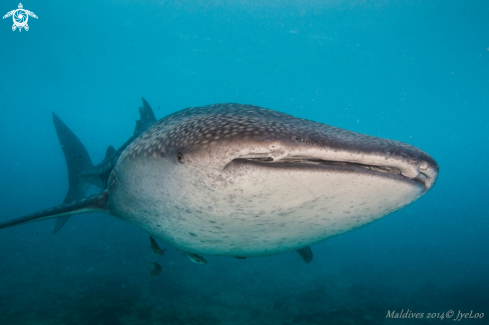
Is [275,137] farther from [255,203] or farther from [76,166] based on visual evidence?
[76,166]

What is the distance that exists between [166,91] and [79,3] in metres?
47.9

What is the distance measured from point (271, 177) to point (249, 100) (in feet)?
286

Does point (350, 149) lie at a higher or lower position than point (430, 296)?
lower

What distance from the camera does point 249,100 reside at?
8588 centimetres

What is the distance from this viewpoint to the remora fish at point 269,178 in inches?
57.4

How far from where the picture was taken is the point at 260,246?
264cm

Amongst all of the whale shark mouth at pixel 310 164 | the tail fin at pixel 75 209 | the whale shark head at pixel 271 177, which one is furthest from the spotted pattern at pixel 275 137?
the tail fin at pixel 75 209

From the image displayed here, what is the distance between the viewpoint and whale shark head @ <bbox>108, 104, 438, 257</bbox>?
146cm

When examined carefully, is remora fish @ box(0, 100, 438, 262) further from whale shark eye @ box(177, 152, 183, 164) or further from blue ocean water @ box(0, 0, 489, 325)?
blue ocean water @ box(0, 0, 489, 325)

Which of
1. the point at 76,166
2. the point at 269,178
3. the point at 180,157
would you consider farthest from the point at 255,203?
the point at 76,166

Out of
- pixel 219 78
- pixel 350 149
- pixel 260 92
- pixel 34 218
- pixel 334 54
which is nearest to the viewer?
pixel 350 149

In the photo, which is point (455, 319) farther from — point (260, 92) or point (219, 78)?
point (260, 92)

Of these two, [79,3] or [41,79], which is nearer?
[79,3]

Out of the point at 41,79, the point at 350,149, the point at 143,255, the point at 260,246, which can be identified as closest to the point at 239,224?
the point at 260,246
